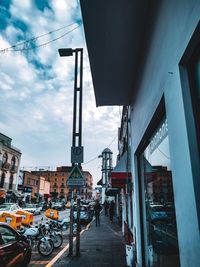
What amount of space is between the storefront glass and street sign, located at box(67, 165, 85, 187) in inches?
131

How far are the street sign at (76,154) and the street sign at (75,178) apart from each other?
291 mm

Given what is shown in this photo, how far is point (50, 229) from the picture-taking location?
9469mm

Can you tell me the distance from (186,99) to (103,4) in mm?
2260

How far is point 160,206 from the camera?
440 centimetres

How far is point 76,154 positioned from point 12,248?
13.6 ft

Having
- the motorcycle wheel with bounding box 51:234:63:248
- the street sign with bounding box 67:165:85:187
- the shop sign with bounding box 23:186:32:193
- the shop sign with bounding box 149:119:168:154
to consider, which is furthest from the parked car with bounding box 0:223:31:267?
the shop sign with bounding box 23:186:32:193

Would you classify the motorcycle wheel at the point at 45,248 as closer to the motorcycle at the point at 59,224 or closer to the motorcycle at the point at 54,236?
the motorcycle at the point at 54,236

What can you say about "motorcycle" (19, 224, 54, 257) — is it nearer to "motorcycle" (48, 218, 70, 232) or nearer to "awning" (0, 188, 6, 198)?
"motorcycle" (48, 218, 70, 232)

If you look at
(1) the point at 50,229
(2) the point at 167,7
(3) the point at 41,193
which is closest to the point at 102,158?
(3) the point at 41,193

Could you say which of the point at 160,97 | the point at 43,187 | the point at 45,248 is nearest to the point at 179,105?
the point at 160,97

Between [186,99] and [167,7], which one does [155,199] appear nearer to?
[186,99]

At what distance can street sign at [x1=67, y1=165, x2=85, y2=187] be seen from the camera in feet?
28.3

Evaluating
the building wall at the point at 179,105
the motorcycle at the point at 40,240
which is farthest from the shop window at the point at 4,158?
the building wall at the point at 179,105

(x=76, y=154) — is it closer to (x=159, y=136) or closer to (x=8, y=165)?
(x=159, y=136)
